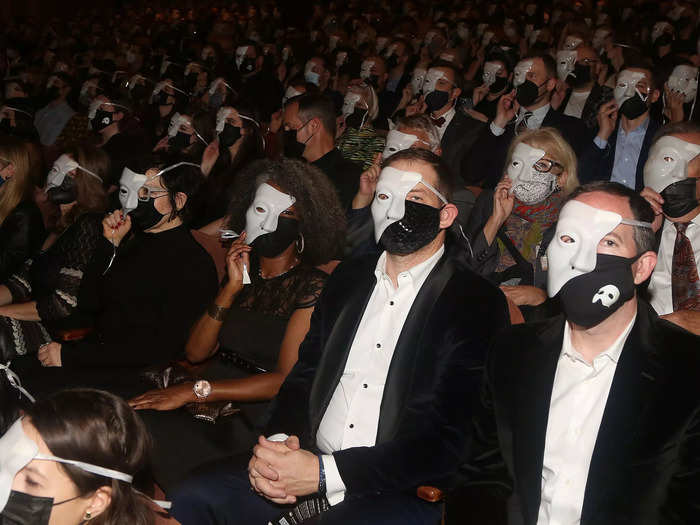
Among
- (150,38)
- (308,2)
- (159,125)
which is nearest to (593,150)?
(159,125)

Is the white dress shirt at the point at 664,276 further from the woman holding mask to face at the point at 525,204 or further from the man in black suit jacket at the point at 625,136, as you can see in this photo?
the man in black suit jacket at the point at 625,136

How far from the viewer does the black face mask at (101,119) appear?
6.20 metres

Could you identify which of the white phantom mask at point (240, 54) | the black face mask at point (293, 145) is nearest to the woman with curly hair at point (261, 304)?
the black face mask at point (293, 145)

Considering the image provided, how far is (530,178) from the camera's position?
12.3 feet

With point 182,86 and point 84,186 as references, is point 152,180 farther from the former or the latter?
point 182,86

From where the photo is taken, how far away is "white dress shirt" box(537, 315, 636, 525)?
6.64ft

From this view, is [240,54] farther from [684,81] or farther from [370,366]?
[370,366]

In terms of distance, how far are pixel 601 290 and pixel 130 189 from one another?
2169mm

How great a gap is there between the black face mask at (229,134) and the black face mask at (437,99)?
1.41m

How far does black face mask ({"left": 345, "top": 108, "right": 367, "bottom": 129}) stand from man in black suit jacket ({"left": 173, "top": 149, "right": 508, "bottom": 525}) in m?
3.16

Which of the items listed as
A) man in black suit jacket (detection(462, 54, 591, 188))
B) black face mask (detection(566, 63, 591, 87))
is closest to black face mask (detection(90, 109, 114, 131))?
man in black suit jacket (detection(462, 54, 591, 188))

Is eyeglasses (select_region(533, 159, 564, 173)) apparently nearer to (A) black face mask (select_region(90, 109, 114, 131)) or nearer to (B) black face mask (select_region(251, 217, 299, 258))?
(B) black face mask (select_region(251, 217, 299, 258))

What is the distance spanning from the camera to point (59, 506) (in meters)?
1.75

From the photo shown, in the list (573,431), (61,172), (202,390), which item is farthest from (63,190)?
(573,431)
